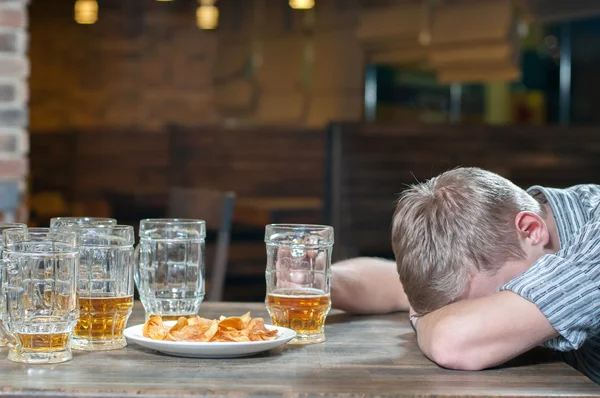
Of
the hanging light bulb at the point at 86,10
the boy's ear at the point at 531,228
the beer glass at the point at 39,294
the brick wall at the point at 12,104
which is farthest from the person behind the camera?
the hanging light bulb at the point at 86,10

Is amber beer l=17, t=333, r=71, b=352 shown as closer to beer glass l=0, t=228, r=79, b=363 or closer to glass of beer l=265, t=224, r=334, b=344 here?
beer glass l=0, t=228, r=79, b=363

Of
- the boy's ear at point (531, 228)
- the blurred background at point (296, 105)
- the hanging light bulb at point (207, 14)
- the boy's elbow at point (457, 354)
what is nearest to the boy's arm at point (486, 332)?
the boy's elbow at point (457, 354)

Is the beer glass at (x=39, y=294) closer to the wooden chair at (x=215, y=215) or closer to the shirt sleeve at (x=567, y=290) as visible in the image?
the shirt sleeve at (x=567, y=290)

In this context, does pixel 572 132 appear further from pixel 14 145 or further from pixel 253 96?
pixel 253 96

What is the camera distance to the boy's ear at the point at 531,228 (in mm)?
1379

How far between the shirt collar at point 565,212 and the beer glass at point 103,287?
71 cm

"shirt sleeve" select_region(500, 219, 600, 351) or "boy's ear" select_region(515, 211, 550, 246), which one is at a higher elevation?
"boy's ear" select_region(515, 211, 550, 246)

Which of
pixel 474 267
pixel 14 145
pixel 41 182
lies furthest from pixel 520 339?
pixel 41 182

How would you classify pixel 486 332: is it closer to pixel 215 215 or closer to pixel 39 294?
pixel 39 294

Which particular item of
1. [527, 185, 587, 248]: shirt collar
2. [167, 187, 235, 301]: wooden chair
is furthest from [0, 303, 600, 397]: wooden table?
[167, 187, 235, 301]: wooden chair

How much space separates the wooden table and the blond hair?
0.11 m

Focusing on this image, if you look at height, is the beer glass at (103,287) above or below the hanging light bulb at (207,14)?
below

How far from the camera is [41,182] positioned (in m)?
6.83

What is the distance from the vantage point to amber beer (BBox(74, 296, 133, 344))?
49.9 inches
